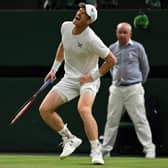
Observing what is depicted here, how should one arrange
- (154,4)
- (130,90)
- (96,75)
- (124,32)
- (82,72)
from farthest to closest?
1. (154,4)
2. (130,90)
3. (124,32)
4. (82,72)
5. (96,75)

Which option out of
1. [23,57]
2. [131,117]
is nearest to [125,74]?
[131,117]

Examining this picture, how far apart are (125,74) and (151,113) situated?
51.0 inches

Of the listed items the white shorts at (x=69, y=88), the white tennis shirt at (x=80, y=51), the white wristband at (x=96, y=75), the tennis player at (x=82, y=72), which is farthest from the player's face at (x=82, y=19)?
the white shorts at (x=69, y=88)

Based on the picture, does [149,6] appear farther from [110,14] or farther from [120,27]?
[120,27]

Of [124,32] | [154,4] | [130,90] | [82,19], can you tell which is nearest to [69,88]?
[82,19]

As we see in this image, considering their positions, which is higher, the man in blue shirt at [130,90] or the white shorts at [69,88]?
the white shorts at [69,88]

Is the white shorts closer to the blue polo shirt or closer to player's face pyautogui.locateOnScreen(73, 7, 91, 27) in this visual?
player's face pyautogui.locateOnScreen(73, 7, 91, 27)

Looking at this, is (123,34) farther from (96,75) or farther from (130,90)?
(96,75)

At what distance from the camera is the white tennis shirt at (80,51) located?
9.72m

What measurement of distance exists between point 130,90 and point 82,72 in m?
2.88

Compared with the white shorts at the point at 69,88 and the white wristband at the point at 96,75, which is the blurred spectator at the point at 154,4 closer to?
the white shorts at the point at 69,88

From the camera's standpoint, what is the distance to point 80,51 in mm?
9781

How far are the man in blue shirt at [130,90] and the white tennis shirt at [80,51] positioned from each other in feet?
8.90

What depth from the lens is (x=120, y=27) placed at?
486 inches
